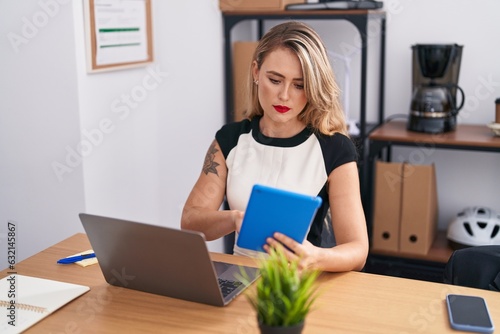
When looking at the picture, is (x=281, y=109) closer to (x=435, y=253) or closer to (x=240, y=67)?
(x=240, y=67)

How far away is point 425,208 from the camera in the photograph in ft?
9.80

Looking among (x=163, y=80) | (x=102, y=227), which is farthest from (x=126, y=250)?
(x=163, y=80)

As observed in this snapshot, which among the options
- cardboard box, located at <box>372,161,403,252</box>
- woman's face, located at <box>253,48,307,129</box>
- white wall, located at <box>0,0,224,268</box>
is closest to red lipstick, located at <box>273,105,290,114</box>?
woman's face, located at <box>253,48,307,129</box>

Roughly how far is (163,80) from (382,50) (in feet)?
3.56

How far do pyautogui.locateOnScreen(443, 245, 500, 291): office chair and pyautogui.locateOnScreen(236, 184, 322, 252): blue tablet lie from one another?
48cm

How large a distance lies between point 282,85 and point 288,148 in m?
0.20

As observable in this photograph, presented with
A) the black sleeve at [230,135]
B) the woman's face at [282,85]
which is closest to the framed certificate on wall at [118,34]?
the black sleeve at [230,135]

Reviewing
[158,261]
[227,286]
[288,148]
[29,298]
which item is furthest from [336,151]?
[29,298]

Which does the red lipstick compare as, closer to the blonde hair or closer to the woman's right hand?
the blonde hair

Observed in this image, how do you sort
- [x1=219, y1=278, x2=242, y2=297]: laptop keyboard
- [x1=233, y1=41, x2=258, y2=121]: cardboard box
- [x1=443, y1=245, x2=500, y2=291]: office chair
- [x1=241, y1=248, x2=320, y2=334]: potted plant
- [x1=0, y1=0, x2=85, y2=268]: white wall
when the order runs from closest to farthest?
[x1=241, y1=248, x2=320, y2=334]: potted plant < [x1=219, y1=278, x2=242, y2=297]: laptop keyboard < [x1=443, y1=245, x2=500, y2=291]: office chair < [x1=0, y1=0, x2=85, y2=268]: white wall < [x1=233, y1=41, x2=258, y2=121]: cardboard box

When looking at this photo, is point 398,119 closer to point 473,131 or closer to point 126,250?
point 473,131

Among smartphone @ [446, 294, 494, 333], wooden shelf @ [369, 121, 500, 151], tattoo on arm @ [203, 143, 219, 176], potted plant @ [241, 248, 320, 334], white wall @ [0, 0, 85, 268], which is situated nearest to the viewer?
potted plant @ [241, 248, 320, 334]

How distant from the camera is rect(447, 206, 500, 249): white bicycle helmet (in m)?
2.92

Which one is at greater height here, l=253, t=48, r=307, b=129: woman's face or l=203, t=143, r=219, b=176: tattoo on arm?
l=253, t=48, r=307, b=129: woman's face
